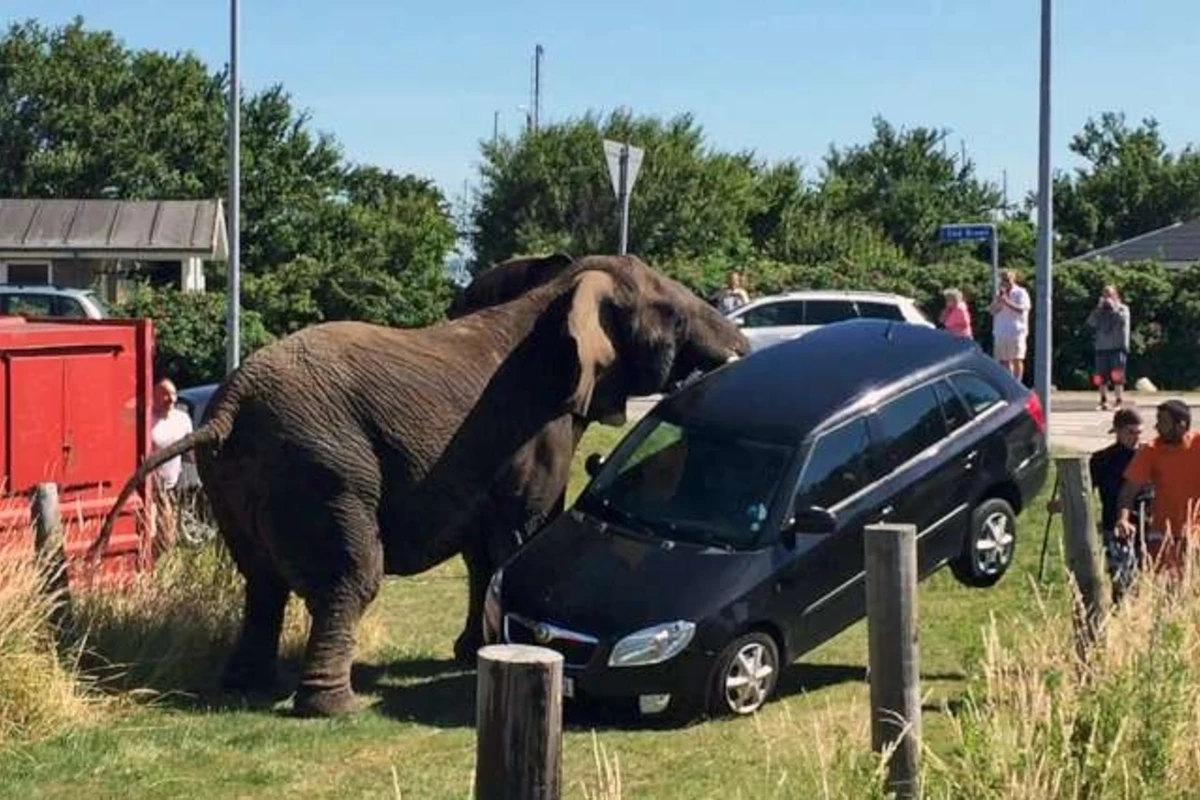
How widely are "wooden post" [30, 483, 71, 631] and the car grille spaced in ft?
7.74

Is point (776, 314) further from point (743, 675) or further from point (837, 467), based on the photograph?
point (743, 675)

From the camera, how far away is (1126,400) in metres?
28.8

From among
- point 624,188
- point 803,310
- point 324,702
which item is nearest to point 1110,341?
point 803,310

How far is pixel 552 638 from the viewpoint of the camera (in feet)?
33.4

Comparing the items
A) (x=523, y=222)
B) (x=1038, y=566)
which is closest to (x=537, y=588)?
(x=1038, y=566)

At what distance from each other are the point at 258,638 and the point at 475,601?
1.48 metres

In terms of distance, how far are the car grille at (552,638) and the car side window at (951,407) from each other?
3101 millimetres

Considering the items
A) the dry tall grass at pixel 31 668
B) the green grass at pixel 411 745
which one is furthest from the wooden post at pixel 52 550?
the green grass at pixel 411 745

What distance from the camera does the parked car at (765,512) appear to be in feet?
33.0

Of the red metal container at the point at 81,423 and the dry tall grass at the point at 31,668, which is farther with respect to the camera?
the red metal container at the point at 81,423

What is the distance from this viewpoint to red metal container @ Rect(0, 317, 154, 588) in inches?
502

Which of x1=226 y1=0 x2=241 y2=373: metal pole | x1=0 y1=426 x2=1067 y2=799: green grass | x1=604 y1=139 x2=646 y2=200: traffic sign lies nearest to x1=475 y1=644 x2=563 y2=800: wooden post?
x1=0 y1=426 x2=1067 y2=799: green grass

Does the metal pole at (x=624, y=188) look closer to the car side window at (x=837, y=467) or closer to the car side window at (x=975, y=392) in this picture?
the car side window at (x=975, y=392)

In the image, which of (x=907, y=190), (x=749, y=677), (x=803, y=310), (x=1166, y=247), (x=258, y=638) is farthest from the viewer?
(x=907, y=190)
